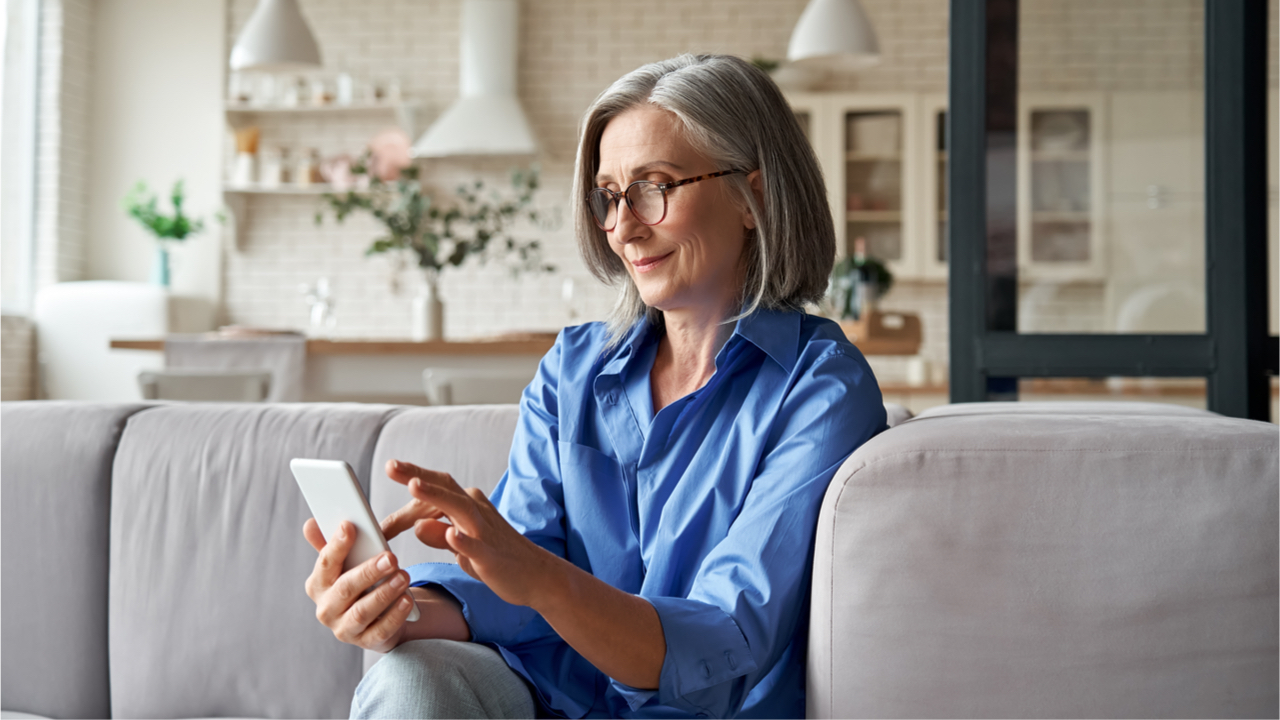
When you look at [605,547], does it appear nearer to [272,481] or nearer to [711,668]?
[711,668]

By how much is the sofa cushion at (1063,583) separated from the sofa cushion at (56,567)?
124 centimetres

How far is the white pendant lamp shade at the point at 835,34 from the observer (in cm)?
426

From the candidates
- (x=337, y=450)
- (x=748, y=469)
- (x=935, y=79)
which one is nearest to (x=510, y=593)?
(x=748, y=469)

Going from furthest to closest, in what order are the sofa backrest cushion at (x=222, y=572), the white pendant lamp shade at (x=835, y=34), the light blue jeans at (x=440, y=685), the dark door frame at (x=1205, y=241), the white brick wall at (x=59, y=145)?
1. the white brick wall at (x=59, y=145)
2. the white pendant lamp shade at (x=835, y=34)
3. the dark door frame at (x=1205, y=241)
4. the sofa backrest cushion at (x=222, y=572)
5. the light blue jeans at (x=440, y=685)

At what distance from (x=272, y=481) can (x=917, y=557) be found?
1060mm

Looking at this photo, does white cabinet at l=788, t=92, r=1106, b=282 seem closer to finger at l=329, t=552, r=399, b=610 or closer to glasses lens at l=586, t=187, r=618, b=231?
glasses lens at l=586, t=187, r=618, b=231

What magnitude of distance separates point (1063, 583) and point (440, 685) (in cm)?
59

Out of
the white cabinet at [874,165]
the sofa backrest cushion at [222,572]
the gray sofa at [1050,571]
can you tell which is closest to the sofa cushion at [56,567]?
the sofa backrest cushion at [222,572]

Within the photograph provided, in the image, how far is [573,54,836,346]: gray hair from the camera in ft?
4.03

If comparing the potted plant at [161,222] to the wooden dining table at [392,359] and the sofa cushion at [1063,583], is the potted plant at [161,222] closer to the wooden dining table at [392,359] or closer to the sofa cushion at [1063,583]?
the wooden dining table at [392,359]

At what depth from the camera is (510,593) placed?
0.92m

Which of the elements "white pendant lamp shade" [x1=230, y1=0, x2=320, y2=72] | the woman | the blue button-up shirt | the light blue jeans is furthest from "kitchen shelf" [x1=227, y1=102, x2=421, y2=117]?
the light blue jeans

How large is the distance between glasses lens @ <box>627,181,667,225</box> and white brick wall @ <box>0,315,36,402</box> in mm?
5511

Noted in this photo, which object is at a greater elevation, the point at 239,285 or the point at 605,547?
the point at 239,285
